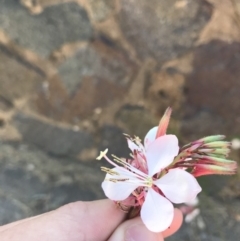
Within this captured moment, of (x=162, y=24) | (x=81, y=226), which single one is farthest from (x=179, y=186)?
(x=162, y=24)

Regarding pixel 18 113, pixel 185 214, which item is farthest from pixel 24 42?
pixel 185 214

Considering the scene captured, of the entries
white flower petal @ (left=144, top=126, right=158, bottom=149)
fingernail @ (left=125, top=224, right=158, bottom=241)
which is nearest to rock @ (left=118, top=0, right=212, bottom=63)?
white flower petal @ (left=144, top=126, right=158, bottom=149)

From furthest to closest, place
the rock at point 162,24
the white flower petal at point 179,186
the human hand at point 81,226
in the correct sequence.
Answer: the rock at point 162,24 → the human hand at point 81,226 → the white flower petal at point 179,186

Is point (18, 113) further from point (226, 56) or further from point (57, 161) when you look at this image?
point (226, 56)

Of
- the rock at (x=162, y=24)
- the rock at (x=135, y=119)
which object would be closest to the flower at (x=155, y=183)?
the rock at (x=162, y=24)

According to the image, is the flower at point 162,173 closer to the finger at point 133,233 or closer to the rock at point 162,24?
the finger at point 133,233

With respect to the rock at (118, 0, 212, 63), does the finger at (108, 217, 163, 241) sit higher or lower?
lower

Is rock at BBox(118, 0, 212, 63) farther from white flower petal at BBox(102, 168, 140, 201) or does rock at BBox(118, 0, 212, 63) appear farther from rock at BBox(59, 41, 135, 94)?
white flower petal at BBox(102, 168, 140, 201)
